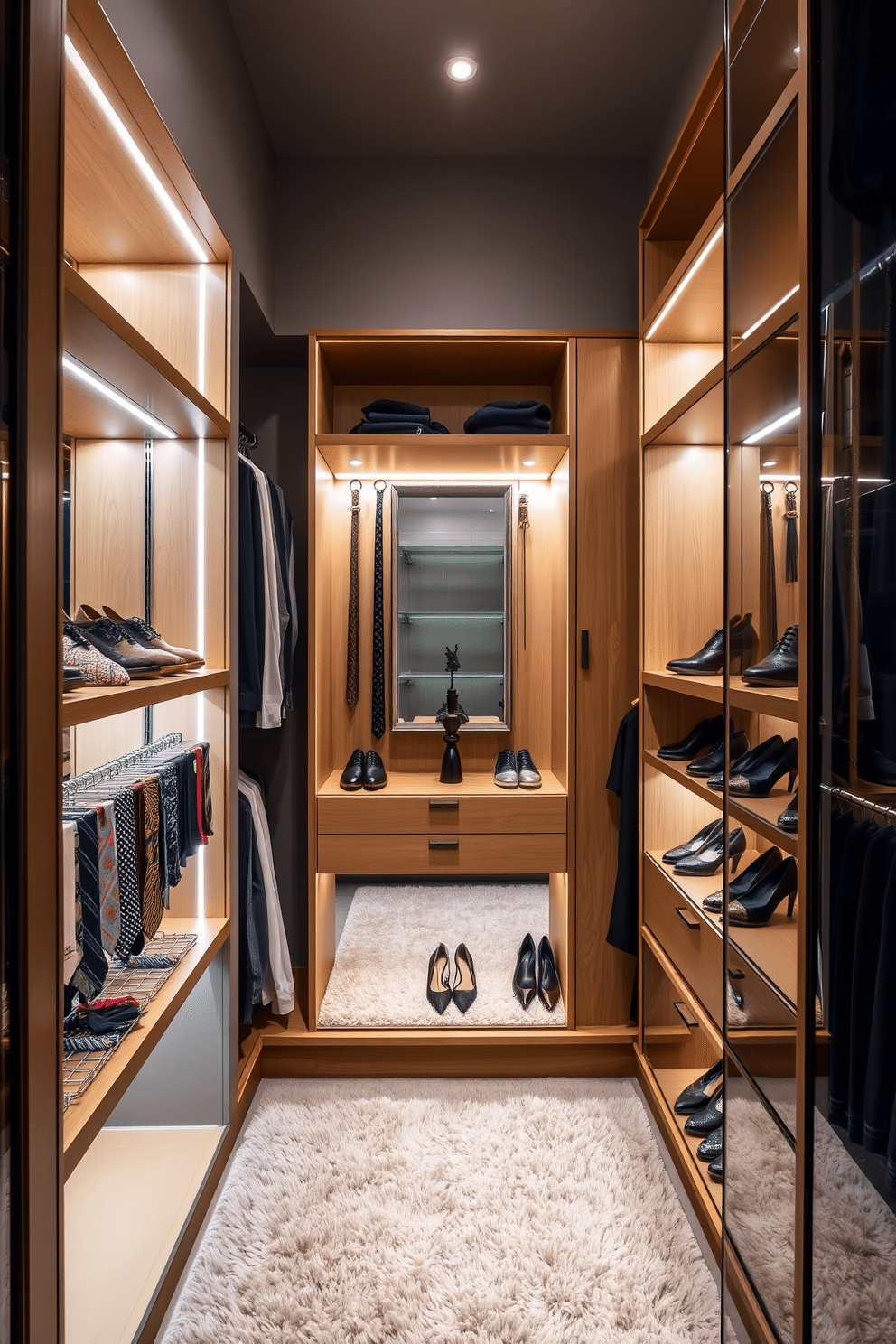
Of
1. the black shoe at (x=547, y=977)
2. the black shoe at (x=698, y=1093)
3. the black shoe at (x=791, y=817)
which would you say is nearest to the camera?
the black shoe at (x=791, y=817)

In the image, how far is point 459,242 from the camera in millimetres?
2605

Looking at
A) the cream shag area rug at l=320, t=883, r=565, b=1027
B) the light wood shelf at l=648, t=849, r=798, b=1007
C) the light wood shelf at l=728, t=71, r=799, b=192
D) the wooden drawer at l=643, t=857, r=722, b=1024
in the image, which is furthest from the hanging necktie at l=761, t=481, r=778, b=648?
the cream shag area rug at l=320, t=883, r=565, b=1027

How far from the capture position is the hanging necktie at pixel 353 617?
9.23 ft

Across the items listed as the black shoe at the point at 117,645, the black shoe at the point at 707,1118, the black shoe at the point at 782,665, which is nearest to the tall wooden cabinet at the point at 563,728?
the black shoe at the point at 707,1118

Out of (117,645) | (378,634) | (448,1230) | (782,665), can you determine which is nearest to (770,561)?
(782,665)

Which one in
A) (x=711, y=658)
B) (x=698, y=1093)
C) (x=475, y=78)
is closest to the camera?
(x=711, y=658)

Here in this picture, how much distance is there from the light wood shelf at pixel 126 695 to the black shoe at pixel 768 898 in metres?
1.06

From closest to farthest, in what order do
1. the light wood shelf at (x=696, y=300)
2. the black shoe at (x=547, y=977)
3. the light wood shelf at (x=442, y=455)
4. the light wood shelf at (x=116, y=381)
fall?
1. the light wood shelf at (x=116, y=381)
2. the light wood shelf at (x=696, y=300)
3. the light wood shelf at (x=442, y=455)
4. the black shoe at (x=547, y=977)

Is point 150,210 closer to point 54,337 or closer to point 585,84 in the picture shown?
point 54,337

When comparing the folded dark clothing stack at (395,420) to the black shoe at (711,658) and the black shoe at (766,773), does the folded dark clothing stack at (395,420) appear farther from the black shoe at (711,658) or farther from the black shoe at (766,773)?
the black shoe at (766,773)

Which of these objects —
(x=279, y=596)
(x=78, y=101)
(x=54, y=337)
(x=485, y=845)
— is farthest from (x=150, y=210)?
(x=485, y=845)

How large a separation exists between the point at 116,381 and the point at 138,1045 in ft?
4.20

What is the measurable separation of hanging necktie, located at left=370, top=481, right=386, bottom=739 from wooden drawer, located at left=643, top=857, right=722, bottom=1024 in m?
1.08

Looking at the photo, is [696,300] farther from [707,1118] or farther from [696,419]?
[707,1118]
